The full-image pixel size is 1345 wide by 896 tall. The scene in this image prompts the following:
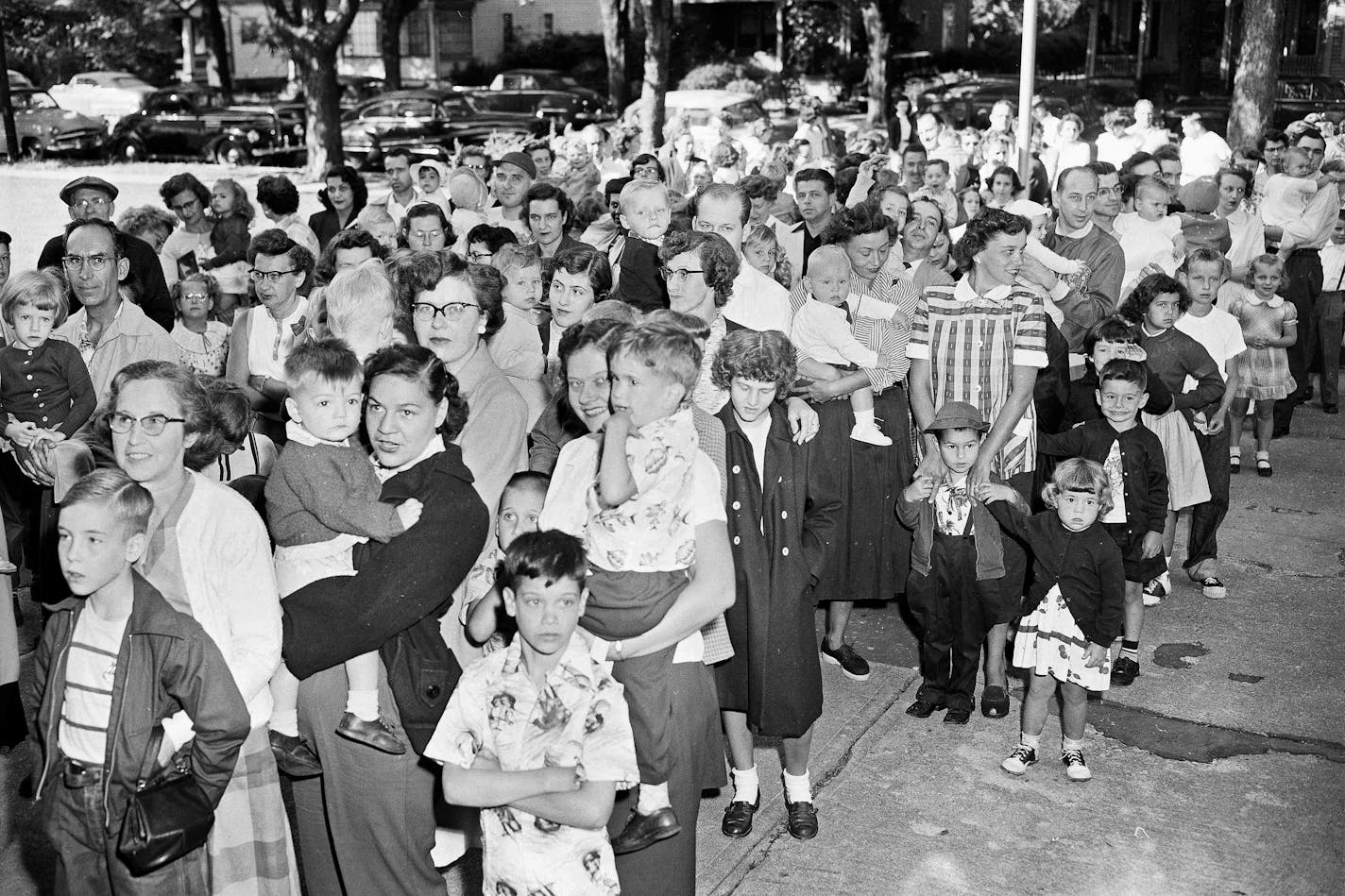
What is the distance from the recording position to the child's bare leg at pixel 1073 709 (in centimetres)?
545

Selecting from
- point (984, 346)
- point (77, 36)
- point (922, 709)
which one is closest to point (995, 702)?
point (922, 709)

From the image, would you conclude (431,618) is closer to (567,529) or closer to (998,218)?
(567,529)

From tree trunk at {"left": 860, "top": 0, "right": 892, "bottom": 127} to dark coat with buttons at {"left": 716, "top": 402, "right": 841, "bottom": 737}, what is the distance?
104 ft

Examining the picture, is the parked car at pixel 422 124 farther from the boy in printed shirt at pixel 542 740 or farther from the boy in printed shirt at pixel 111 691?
the boy in printed shirt at pixel 542 740

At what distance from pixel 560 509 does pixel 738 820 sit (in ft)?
5.52

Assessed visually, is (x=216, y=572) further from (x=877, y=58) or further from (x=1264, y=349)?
(x=877, y=58)

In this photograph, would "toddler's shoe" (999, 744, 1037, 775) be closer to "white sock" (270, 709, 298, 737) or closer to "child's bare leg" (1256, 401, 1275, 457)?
"white sock" (270, 709, 298, 737)

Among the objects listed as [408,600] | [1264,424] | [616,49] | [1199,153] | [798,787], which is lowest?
[798,787]

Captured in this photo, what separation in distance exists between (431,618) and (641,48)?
41.4 metres

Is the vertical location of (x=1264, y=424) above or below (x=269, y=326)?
below

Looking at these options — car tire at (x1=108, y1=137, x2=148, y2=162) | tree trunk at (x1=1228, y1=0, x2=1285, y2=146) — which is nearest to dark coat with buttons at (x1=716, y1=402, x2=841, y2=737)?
tree trunk at (x1=1228, y1=0, x2=1285, y2=146)

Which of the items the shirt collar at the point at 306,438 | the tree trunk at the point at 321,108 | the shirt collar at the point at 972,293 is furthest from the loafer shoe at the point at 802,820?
the tree trunk at the point at 321,108

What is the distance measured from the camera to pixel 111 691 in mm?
3395

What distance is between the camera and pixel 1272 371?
30.7ft
